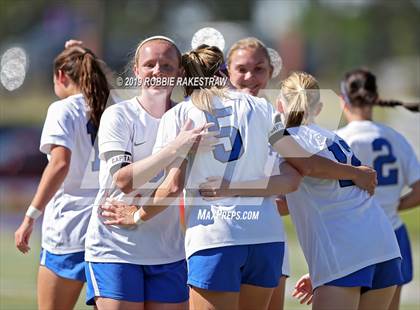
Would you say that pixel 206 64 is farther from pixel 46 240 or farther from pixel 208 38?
pixel 46 240

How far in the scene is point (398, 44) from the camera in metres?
37.8

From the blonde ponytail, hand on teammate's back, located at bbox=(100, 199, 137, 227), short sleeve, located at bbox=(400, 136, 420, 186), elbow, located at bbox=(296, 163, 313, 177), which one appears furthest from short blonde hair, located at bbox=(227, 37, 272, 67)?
short sleeve, located at bbox=(400, 136, 420, 186)

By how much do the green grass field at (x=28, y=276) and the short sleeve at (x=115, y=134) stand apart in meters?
3.90

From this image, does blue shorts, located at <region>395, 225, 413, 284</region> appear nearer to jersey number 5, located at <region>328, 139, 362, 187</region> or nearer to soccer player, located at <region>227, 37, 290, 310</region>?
soccer player, located at <region>227, 37, 290, 310</region>

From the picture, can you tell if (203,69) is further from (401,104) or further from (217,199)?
(401,104)

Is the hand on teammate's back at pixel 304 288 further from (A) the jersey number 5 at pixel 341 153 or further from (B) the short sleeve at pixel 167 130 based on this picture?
(B) the short sleeve at pixel 167 130

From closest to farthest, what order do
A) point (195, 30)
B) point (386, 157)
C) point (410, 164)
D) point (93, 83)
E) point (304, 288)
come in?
point (304, 288)
point (93, 83)
point (386, 157)
point (410, 164)
point (195, 30)

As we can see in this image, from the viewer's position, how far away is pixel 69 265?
588 cm

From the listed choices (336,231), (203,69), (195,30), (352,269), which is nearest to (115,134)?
(203,69)

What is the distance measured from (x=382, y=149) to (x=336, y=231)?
7.22 ft

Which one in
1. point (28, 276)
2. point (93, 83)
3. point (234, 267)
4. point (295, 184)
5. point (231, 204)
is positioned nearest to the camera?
point (234, 267)

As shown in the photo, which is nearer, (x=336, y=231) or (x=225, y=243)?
(x=225, y=243)

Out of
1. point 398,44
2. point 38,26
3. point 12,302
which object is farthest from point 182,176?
point 398,44

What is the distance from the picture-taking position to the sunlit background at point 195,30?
2205cm
